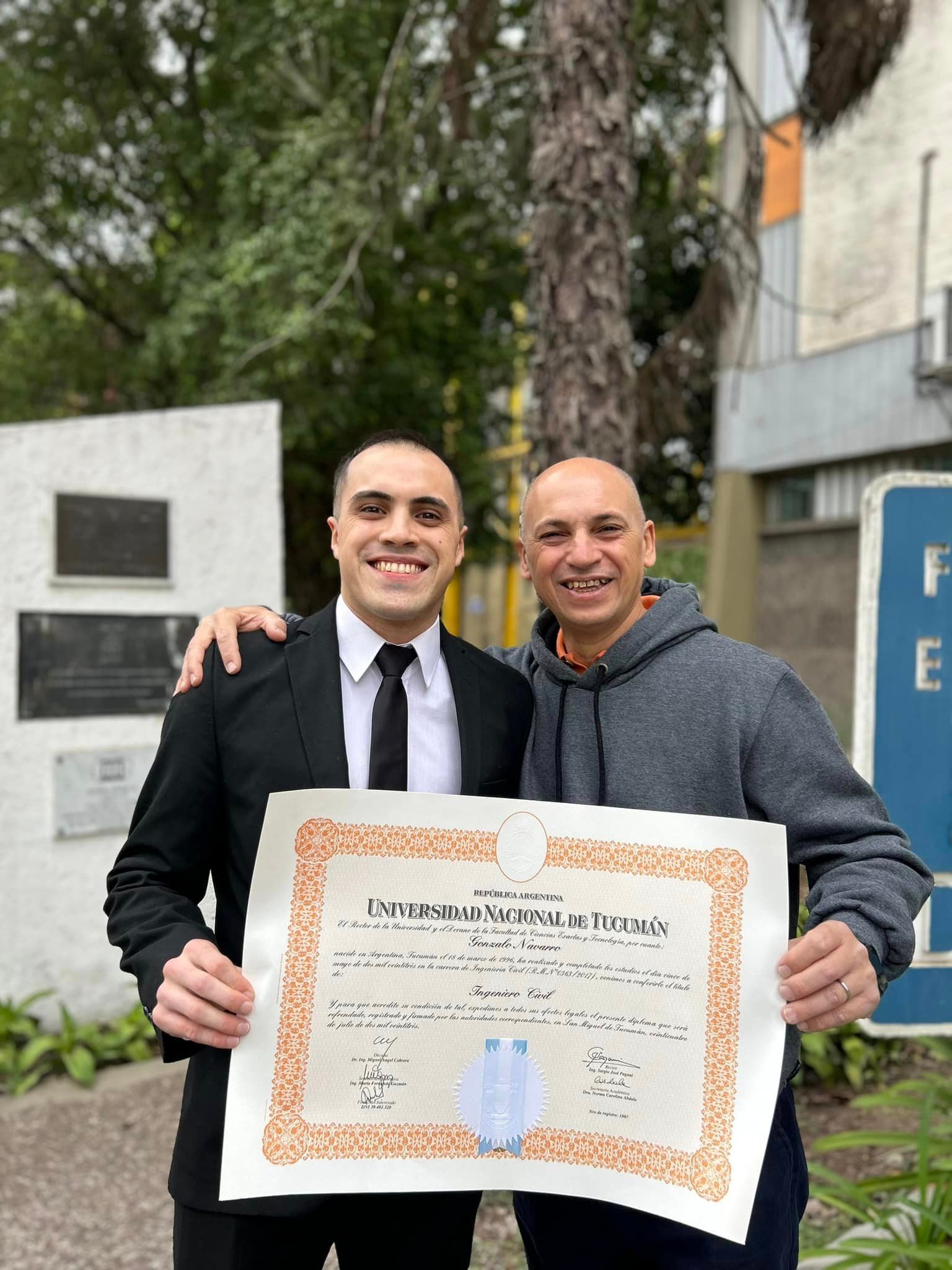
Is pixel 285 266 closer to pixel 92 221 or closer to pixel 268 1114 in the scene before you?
pixel 92 221

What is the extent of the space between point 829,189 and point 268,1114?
41.2ft

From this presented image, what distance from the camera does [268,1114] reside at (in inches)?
67.4

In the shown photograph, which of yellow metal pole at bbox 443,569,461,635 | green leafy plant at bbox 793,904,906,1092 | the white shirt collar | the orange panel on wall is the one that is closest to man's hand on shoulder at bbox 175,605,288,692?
the white shirt collar

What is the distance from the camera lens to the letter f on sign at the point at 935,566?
326 cm

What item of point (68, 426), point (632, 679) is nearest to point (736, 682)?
point (632, 679)

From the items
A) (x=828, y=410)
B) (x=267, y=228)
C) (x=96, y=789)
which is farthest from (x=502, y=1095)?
(x=828, y=410)

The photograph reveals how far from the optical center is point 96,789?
17.4ft

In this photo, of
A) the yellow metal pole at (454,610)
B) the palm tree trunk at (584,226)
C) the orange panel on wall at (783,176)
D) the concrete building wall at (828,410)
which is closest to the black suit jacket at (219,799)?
the palm tree trunk at (584,226)

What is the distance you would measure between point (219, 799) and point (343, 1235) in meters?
0.77

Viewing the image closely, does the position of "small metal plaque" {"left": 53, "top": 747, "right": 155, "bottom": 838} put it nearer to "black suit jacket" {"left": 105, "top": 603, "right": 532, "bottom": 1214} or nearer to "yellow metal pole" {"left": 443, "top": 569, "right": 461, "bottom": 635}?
"black suit jacket" {"left": 105, "top": 603, "right": 532, "bottom": 1214}

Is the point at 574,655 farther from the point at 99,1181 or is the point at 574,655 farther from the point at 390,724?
the point at 99,1181

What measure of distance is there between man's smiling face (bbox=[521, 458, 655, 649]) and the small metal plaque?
143 inches

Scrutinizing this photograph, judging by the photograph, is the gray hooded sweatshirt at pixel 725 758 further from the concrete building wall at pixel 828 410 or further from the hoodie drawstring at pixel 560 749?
the concrete building wall at pixel 828 410

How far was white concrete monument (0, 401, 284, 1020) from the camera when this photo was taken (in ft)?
16.8
